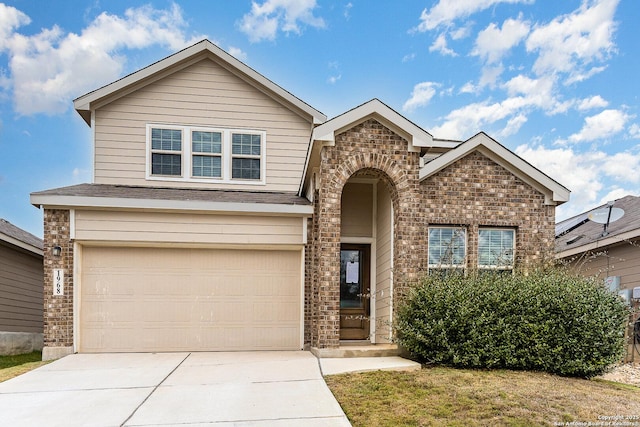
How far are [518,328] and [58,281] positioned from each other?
8.63 metres

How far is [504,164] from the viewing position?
9.15 m

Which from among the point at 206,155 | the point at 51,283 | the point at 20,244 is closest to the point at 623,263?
the point at 206,155

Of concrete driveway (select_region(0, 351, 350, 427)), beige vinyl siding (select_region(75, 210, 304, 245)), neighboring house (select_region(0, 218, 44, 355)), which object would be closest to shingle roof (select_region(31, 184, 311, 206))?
beige vinyl siding (select_region(75, 210, 304, 245))

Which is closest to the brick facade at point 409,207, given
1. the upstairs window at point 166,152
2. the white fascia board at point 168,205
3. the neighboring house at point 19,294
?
the white fascia board at point 168,205

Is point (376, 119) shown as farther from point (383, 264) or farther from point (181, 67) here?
point (181, 67)

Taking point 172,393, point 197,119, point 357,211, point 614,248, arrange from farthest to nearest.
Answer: point 614,248 < point 197,119 < point 357,211 < point 172,393

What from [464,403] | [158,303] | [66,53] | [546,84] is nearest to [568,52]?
[546,84]

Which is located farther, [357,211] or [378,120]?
[357,211]

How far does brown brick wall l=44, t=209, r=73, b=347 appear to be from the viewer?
28.3 feet

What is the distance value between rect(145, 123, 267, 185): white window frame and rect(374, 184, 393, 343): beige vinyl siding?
303 cm

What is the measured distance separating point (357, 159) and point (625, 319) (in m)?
5.43

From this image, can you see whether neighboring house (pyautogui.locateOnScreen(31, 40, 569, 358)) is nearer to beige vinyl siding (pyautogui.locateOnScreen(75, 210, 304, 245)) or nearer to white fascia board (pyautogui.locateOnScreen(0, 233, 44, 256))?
beige vinyl siding (pyautogui.locateOnScreen(75, 210, 304, 245))

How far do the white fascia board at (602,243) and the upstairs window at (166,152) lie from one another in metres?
9.24

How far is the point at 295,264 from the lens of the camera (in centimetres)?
962
